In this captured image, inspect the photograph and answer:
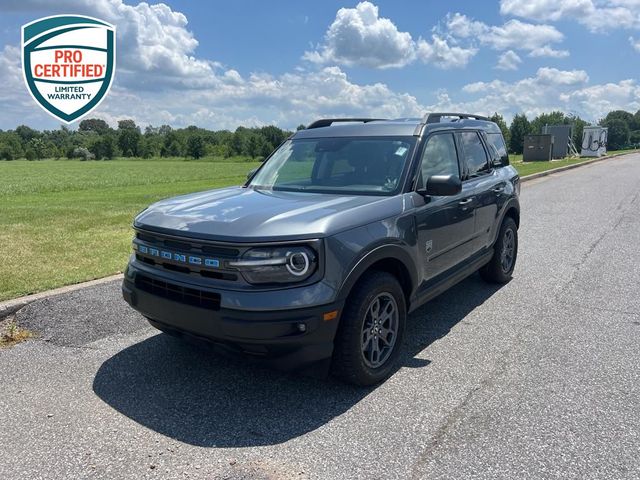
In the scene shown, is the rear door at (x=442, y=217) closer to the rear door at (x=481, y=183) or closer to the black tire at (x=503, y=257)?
the rear door at (x=481, y=183)

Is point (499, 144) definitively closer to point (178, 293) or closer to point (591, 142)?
point (178, 293)

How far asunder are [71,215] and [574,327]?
9.87 metres

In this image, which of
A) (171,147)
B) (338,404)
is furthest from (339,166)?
(171,147)

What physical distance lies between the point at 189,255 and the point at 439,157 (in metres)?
2.47

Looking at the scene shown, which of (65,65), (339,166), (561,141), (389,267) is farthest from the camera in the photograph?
(561,141)

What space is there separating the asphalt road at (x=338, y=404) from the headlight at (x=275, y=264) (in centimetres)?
91

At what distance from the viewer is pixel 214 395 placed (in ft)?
11.4

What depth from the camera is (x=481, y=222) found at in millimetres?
5195

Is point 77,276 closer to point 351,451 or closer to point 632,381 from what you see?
point 351,451

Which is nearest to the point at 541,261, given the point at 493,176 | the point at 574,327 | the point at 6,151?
the point at 493,176

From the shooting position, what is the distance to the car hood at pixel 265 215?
10.2 ft

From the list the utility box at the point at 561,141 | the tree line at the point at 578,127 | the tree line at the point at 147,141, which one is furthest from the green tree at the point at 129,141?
the utility box at the point at 561,141

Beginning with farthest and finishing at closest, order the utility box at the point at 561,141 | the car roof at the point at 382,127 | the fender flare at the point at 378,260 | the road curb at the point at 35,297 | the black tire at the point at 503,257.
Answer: the utility box at the point at 561,141, the black tire at the point at 503,257, the road curb at the point at 35,297, the car roof at the point at 382,127, the fender flare at the point at 378,260

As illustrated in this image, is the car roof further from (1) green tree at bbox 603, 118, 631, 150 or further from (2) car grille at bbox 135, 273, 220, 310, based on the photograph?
(1) green tree at bbox 603, 118, 631, 150
